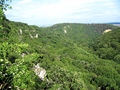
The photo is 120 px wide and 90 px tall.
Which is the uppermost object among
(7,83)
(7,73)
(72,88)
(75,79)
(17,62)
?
(17,62)

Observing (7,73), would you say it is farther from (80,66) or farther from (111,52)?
(111,52)

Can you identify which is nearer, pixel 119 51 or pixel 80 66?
pixel 80 66

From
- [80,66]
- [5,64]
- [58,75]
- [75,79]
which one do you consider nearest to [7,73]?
[5,64]

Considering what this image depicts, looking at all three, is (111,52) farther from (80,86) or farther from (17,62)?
(17,62)

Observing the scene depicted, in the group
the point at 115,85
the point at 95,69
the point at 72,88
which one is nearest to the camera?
the point at 72,88

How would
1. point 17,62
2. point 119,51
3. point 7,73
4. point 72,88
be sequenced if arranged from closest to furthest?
point 7,73 < point 17,62 < point 72,88 < point 119,51

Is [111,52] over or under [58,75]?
under

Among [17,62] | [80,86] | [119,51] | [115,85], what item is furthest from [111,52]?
[17,62]

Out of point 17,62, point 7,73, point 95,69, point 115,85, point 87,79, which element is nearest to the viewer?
point 7,73

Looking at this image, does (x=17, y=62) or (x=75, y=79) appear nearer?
(x=17, y=62)
